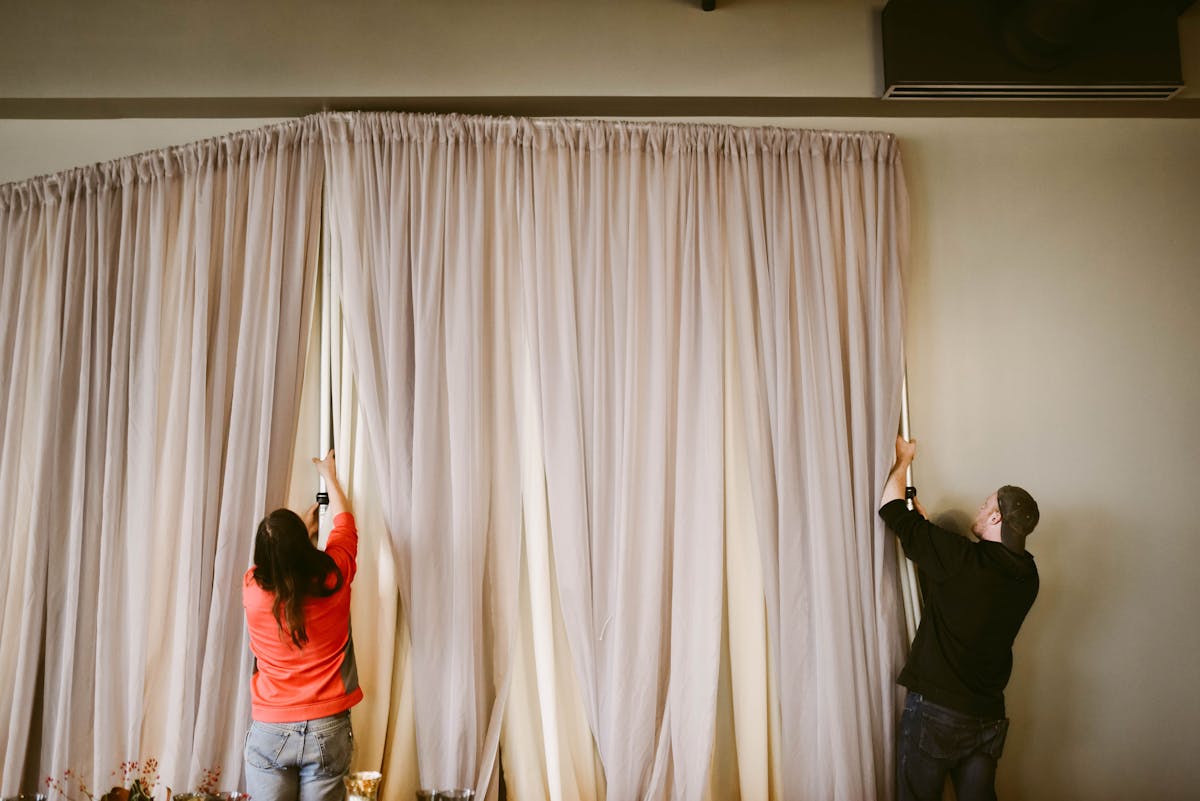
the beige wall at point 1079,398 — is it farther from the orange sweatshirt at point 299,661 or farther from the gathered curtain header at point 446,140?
the orange sweatshirt at point 299,661

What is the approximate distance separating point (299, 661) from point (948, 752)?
2075 millimetres

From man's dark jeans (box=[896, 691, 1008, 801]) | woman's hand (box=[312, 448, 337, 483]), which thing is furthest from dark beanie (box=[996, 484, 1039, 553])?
woman's hand (box=[312, 448, 337, 483])

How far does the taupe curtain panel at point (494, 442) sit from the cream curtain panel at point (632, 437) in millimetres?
11

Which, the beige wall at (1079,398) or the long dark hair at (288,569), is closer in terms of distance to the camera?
the long dark hair at (288,569)

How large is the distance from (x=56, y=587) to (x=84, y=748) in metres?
0.57

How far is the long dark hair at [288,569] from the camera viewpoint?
241 centimetres

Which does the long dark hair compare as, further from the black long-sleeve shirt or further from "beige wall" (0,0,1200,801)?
the black long-sleeve shirt

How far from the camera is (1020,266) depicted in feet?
10.7

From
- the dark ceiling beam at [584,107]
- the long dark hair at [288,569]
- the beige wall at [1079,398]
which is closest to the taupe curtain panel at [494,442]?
the dark ceiling beam at [584,107]

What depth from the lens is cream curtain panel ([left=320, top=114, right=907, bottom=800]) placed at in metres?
2.86

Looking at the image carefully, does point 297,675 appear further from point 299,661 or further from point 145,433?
point 145,433

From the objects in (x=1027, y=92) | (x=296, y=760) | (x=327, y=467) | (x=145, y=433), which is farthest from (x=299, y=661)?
(x=1027, y=92)

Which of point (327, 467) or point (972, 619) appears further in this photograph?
point (327, 467)

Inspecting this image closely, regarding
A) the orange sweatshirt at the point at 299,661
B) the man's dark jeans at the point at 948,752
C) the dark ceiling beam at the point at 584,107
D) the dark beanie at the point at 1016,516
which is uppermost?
the dark ceiling beam at the point at 584,107
